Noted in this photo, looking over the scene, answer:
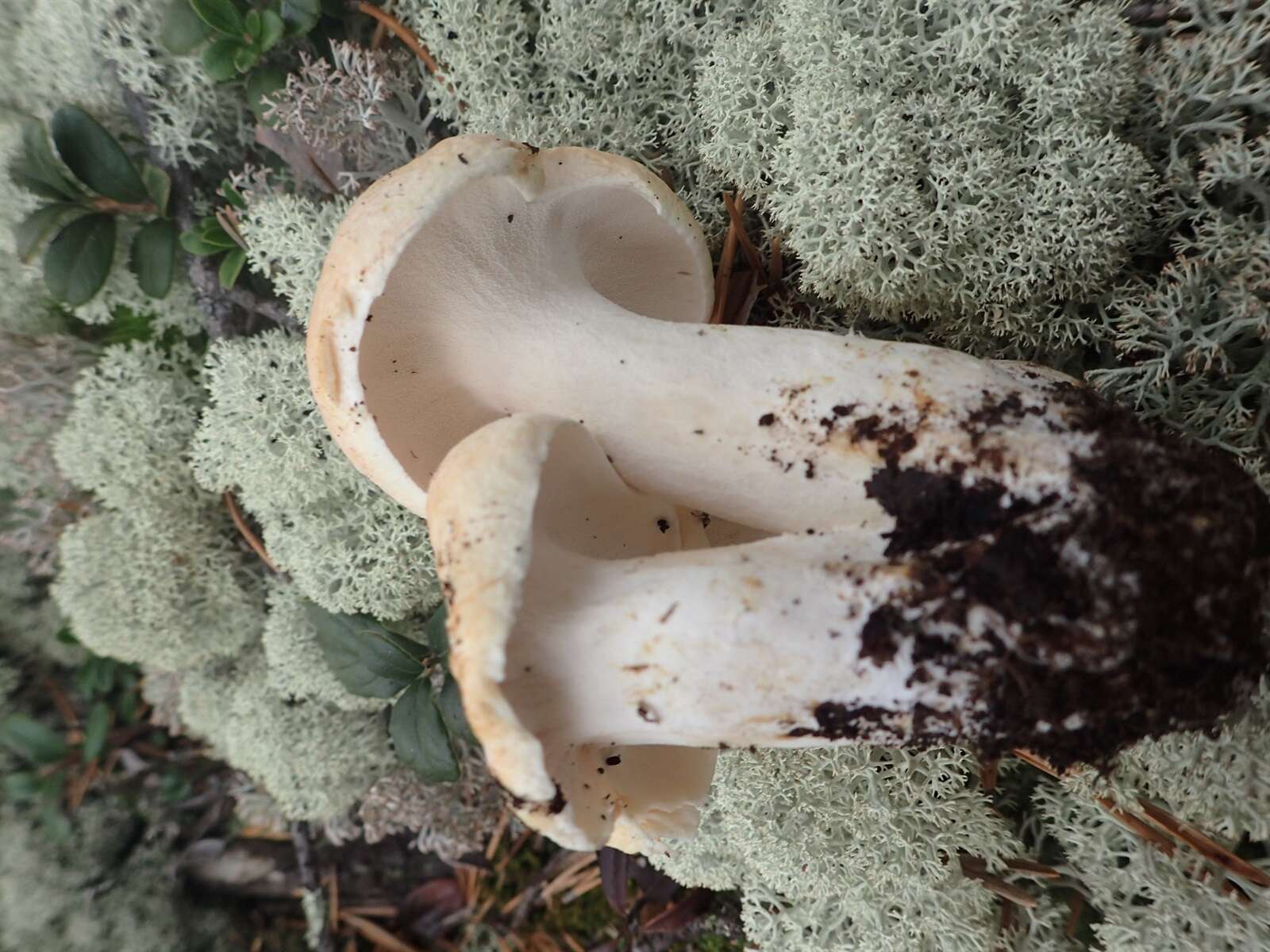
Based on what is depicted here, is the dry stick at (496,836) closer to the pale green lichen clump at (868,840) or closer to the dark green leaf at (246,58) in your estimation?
the pale green lichen clump at (868,840)

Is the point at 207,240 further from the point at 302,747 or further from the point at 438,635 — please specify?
the point at 302,747

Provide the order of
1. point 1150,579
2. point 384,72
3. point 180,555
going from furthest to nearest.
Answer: point 180,555 → point 384,72 → point 1150,579

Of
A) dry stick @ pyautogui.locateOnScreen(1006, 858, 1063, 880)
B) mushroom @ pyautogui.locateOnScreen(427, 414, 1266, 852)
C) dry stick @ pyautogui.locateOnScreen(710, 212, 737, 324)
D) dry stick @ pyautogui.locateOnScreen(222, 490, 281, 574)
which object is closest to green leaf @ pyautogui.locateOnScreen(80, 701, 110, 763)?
dry stick @ pyautogui.locateOnScreen(222, 490, 281, 574)

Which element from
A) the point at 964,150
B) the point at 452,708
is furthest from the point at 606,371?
the point at 452,708

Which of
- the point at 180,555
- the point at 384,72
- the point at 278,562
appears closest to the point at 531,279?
the point at 384,72

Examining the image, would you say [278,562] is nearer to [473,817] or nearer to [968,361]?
[473,817]
